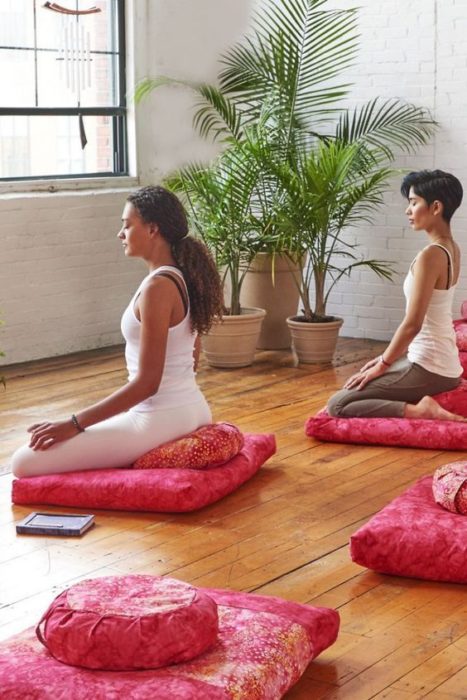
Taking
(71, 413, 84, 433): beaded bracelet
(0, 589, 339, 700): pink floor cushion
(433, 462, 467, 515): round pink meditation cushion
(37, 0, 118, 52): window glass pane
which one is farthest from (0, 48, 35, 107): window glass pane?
(0, 589, 339, 700): pink floor cushion

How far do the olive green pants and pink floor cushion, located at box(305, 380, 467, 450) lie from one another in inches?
1.9

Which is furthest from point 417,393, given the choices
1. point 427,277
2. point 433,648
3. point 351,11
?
point 351,11

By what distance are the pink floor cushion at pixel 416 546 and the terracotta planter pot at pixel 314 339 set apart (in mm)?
3243

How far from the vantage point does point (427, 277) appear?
15.9ft

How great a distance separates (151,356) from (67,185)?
10.8 ft

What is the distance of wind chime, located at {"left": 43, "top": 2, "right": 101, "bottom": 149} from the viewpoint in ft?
23.1

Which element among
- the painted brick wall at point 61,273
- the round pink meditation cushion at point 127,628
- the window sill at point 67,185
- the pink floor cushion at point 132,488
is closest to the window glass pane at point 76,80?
the window sill at point 67,185

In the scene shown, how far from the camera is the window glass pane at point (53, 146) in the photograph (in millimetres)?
6879

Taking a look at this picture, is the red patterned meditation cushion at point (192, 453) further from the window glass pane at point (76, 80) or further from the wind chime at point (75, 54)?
the wind chime at point (75, 54)

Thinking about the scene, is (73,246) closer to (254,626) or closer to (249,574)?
(249,574)

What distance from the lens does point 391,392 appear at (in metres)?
5.00

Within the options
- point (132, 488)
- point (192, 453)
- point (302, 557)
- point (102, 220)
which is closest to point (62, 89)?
point (102, 220)

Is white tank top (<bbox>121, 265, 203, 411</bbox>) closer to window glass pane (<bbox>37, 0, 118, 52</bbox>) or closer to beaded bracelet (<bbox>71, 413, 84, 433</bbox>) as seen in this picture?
beaded bracelet (<bbox>71, 413, 84, 433</bbox>)

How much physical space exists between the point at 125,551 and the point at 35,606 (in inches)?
19.3
